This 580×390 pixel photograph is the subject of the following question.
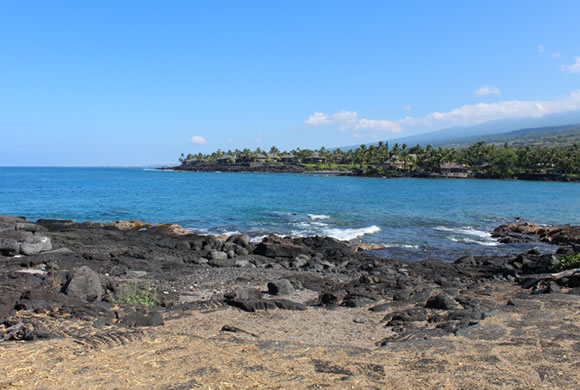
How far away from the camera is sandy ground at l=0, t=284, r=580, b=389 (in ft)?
19.0

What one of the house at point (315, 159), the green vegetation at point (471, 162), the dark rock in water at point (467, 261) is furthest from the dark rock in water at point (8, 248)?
the house at point (315, 159)

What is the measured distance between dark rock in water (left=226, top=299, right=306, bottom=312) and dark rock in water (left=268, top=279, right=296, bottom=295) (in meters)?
1.66

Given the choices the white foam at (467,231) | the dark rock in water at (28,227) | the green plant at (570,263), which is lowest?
the white foam at (467,231)

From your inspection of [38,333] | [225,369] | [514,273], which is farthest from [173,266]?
[514,273]

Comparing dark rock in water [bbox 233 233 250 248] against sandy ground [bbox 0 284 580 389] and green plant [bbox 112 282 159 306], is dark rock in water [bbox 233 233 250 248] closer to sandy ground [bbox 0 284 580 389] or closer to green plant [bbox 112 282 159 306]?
green plant [bbox 112 282 159 306]

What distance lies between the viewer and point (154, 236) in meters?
23.3

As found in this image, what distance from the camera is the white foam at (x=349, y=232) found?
27.2 metres

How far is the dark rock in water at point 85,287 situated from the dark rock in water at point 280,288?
15.9 feet

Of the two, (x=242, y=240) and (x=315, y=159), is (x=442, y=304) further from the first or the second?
(x=315, y=159)

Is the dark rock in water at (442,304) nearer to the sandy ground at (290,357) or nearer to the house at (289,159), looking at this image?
the sandy ground at (290,357)

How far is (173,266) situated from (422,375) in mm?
12043

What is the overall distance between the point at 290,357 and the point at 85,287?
6.45 metres

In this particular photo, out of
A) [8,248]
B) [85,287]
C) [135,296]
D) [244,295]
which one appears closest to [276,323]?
[244,295]

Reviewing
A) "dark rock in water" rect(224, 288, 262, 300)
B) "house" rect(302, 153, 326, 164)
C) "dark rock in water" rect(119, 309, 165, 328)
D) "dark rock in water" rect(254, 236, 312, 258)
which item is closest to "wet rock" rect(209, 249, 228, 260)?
"dark rock in water" rect(254, 236, 312, 258)
